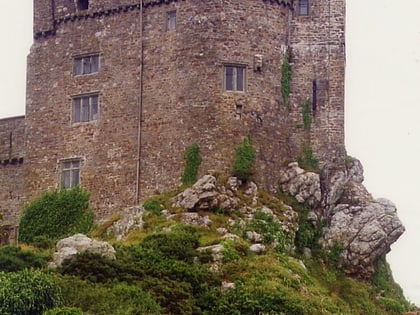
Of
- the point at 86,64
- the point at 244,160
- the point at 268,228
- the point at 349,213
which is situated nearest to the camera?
the point at 268,228

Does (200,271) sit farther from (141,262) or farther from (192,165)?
(192,165)

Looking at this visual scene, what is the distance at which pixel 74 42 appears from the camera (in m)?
64.9

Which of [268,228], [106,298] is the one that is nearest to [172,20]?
[268,228]

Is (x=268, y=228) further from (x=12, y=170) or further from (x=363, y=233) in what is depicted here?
(x=12, y=170)

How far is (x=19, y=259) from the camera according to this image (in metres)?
52.8

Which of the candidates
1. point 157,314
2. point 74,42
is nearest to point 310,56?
point 74,42

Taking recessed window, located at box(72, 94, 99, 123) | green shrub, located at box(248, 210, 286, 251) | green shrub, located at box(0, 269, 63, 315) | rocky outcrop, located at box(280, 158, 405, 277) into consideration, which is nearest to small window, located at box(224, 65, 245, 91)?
rocky outcrop, located at box(280, 158, 405, 277)

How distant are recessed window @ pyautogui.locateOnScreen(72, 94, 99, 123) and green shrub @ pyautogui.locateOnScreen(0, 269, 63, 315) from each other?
611 inches

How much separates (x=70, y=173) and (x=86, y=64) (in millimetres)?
5274

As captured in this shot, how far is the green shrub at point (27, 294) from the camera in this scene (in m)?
47.5

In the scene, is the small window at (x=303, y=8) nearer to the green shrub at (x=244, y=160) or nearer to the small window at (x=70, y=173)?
the green shrub at (x=244, y=160)

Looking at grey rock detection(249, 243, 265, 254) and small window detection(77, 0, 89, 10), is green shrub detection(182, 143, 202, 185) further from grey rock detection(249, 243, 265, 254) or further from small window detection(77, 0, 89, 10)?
small window detection(77, 0, 89, 10)

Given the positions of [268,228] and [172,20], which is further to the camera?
[172,20]

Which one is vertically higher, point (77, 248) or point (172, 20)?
point (172, 20)
